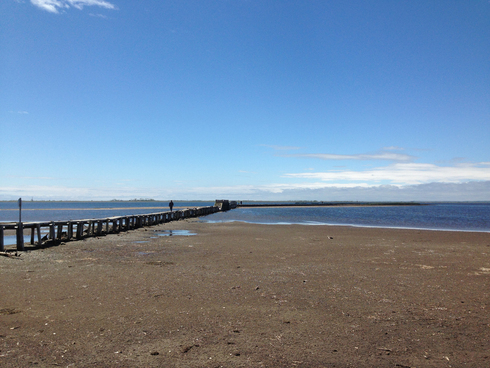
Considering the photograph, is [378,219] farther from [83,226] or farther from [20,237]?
[20,237]

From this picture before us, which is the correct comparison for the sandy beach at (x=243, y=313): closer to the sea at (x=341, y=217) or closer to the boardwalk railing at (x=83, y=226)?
the boardwalk railing at (x=83, y=226)

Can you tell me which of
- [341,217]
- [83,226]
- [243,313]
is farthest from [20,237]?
[341,217]

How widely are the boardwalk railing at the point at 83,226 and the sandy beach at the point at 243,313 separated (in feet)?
11.6

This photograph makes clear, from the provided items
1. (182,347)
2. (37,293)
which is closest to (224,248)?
(37,293)

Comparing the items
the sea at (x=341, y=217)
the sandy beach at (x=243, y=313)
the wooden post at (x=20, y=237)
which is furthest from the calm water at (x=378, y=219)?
the wooden post at (x=20, y=237)

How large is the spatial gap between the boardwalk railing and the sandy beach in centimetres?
352

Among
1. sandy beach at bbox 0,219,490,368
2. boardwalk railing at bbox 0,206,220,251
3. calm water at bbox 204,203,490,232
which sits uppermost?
boardwalk railing at bbox 0,206,220,251

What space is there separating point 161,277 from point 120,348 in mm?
5107

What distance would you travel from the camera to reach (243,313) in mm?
7336

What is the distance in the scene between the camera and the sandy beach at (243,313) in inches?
213

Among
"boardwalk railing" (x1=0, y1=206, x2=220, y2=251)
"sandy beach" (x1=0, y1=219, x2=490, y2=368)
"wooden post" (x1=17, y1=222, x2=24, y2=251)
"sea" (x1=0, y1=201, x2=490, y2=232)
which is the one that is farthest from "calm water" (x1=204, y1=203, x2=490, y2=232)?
"wooden post" (x1=17, y1=222, x2=24, y2=251)

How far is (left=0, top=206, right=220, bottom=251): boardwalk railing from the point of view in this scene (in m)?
16.6

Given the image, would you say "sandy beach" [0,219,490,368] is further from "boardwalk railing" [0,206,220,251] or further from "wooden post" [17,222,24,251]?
"boardwalk railing" [0,206,220,251]

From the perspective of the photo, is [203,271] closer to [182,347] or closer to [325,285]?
[325,285]
